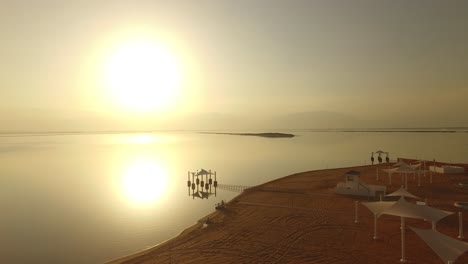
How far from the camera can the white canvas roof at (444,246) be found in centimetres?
1260

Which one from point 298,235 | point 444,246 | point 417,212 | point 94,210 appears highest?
point 417,212

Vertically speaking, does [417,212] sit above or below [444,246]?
above

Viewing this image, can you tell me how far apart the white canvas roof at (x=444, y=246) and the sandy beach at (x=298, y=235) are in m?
2.55

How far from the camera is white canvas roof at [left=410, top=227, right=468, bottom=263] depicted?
12.6m

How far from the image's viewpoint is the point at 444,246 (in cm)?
1307

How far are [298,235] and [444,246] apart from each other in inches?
327

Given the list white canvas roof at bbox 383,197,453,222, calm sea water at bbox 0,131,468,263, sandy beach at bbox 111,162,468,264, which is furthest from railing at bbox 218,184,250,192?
white canvas roof at bbox 383,197,453,222

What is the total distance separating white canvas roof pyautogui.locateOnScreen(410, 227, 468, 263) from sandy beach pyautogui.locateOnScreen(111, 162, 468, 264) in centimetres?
255

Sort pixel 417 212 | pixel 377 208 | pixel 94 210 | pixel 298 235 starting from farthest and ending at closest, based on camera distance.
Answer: pixel 94 210 < pixel 298 235 < pixel 377 208 < pixel 417 212

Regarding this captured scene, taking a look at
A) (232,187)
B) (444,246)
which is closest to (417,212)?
(444,246)

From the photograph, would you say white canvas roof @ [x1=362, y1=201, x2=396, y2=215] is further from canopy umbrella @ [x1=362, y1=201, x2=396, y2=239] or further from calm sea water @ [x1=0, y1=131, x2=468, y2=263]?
calm sea water @ [x1=0, y1=131, x2=468, y2=263]

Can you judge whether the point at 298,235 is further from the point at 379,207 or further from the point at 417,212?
the point at 417,212

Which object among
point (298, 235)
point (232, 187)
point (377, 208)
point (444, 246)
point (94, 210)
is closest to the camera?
point (444, 246)

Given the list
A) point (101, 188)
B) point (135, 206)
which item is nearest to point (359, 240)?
point (135, 206)
